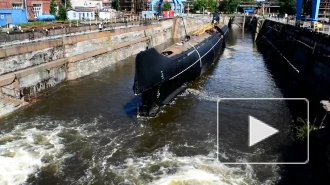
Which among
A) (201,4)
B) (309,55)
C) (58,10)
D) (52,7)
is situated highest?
(201,4)

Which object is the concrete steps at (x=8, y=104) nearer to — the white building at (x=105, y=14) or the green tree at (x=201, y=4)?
the white building at (x=105, y=14)

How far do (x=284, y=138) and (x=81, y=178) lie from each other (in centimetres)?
1139

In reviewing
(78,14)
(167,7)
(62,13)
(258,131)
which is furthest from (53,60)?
(167,7)

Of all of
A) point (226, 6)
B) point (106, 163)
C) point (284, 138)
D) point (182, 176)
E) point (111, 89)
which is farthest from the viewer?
point (226, 6)

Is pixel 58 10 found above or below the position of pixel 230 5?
below

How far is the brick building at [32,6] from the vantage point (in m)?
45.2

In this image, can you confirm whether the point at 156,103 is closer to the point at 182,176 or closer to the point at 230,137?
the point at 230,137

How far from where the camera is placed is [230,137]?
1675cm

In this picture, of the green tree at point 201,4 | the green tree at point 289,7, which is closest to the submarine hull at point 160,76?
the green tree at point 289,7

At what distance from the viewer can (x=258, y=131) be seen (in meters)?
17.0

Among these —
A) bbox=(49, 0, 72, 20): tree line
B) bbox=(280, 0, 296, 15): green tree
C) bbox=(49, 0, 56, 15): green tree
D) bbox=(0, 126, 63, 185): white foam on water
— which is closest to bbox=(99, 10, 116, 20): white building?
bbox=(49, 0, 72, 20): tree line

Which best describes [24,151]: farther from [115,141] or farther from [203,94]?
[203,94]

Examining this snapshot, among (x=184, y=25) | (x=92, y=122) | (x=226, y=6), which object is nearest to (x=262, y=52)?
(x=184, y=25)
